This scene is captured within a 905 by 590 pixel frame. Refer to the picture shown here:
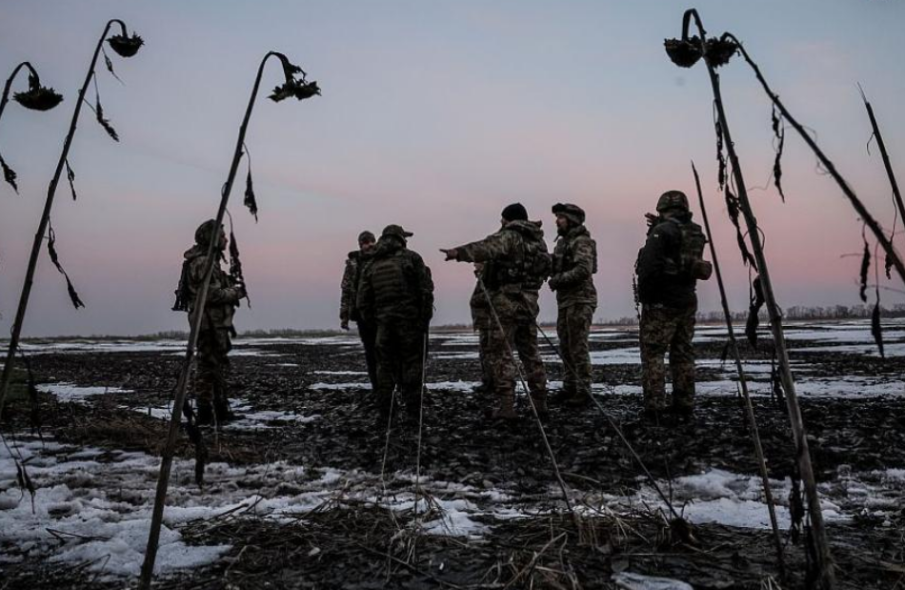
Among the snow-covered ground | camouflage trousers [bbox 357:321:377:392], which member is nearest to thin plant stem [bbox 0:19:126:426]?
the snow-covered ground

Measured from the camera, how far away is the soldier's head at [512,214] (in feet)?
24.7

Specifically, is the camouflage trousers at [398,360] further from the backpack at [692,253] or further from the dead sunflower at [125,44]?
the dead sunflower at [125,44]

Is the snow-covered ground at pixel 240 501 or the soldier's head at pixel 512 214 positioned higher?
the soldier's head at pixel 512 214

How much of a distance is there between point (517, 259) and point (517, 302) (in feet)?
1.77

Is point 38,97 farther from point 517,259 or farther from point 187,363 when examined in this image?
point 517,259

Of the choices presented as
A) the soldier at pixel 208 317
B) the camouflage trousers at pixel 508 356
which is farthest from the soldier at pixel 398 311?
the soldier at pixel 208 317

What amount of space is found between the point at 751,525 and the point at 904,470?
233 centimetres

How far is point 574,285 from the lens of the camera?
8.49 meters

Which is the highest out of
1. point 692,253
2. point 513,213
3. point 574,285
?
point 513,213

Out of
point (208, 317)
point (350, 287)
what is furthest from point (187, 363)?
point (350, 287)

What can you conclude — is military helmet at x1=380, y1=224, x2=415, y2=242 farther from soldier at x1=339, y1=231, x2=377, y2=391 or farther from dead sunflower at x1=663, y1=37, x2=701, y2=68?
dead sunflower at x1=663, y1=37, x2=701, y2=68

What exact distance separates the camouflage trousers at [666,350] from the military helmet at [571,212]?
78.1 inches

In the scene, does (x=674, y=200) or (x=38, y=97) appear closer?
(x=38, y=97)

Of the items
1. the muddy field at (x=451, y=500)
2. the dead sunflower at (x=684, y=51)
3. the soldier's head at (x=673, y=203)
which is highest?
the soldier's head at (x=673, y=203)
